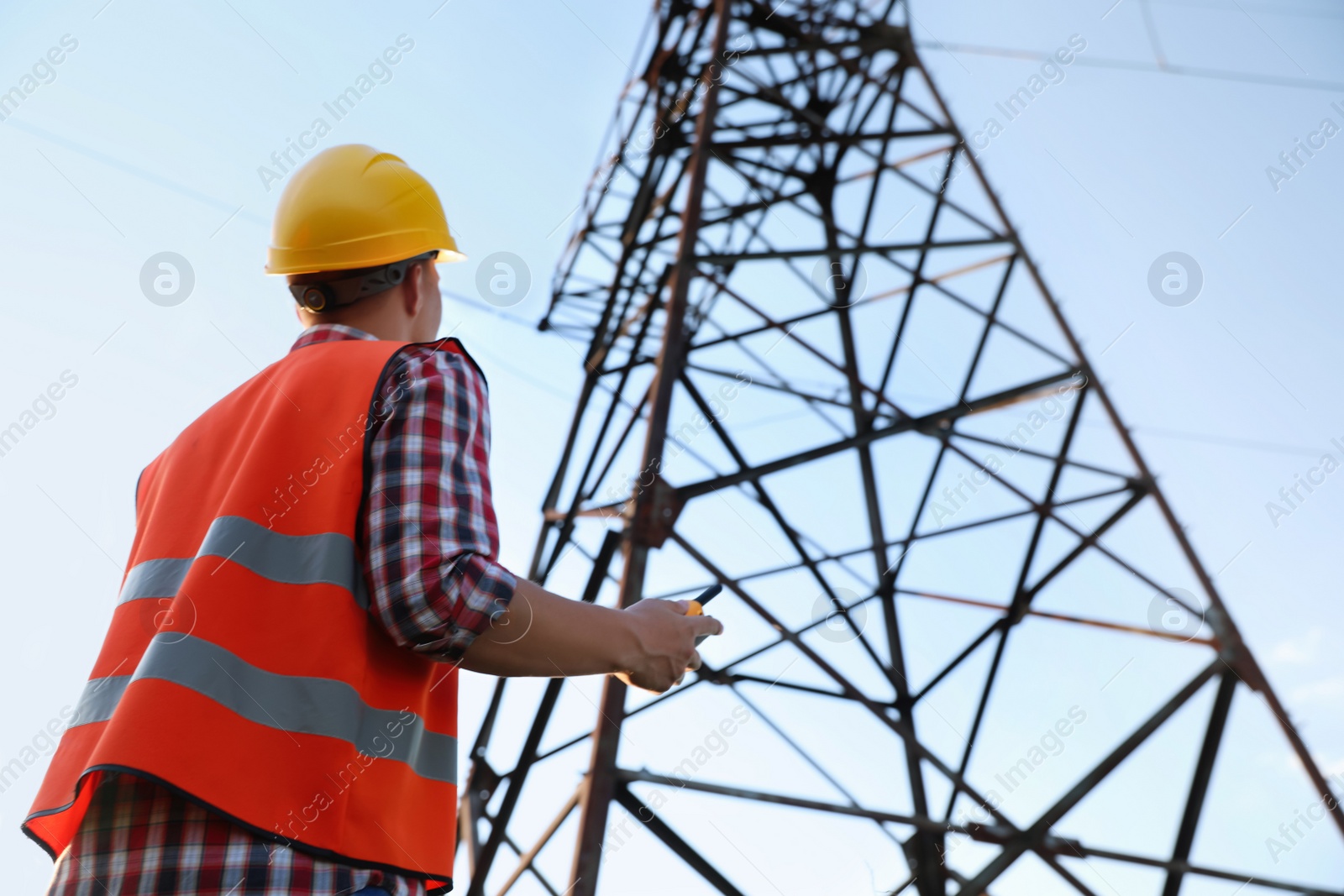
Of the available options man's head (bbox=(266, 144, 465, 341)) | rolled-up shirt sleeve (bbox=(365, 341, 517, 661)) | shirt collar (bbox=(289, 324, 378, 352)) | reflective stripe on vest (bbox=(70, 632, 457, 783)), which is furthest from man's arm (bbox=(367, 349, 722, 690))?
man's head (bbox=(266, 144, 465, 341))

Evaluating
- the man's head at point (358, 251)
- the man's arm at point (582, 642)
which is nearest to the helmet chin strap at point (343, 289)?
the man's head at point (358, 251)

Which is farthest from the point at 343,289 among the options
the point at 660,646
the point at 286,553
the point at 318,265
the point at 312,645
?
the point at 660,646

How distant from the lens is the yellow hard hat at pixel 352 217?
71.0 inches

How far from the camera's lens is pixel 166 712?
1.22m

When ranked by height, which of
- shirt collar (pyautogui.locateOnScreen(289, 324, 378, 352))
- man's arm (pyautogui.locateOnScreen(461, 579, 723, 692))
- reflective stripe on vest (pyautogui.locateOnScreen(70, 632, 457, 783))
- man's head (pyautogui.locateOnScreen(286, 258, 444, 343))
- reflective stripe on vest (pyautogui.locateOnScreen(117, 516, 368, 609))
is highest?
man's head (pyautogui.locateOnScreen(286, 258, 444, 343))

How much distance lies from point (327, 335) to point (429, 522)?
21.4 inches

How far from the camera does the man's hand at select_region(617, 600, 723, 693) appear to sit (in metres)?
1.53

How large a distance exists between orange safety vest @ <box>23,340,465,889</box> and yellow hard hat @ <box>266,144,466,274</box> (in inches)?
14.0

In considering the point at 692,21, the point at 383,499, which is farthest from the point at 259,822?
the point at 692,21

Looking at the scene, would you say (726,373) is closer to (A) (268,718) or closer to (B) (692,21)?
(B) (692,21)

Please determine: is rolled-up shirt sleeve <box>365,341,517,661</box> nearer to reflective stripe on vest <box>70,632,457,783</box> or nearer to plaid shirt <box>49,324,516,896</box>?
plaid shirt <box>49,324,516,896</box>

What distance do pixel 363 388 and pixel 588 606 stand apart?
0.46 m

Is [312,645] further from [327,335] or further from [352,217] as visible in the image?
[352,217]

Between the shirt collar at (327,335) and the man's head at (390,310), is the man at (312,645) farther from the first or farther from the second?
the man's head at (390,310)
